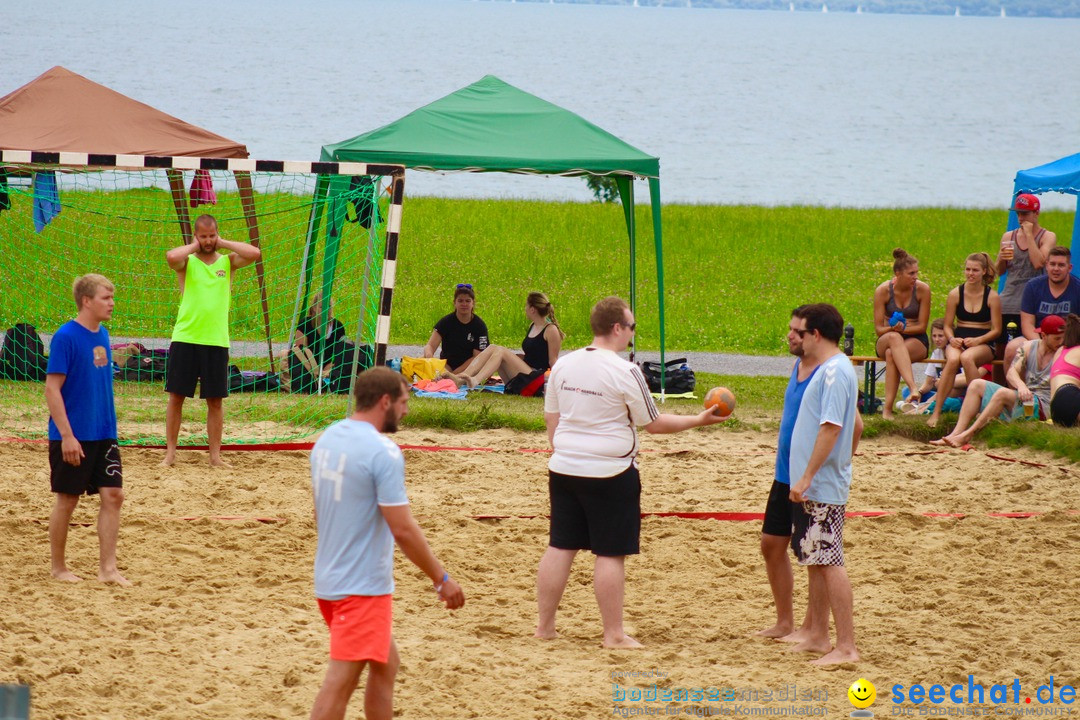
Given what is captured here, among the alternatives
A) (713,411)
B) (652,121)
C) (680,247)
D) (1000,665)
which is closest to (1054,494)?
(1000,665)

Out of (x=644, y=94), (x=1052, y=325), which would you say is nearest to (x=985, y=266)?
(x=1052, y=325)

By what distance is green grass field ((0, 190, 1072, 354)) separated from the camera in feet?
49.6

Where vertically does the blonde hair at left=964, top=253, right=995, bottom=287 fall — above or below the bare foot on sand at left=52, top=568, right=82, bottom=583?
above

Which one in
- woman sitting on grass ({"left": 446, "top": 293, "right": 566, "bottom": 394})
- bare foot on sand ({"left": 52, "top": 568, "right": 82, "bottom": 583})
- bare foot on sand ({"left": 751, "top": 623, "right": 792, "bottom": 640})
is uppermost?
woman sitting on grass ({"left": 446, "top": 293, "right": 566, "bottom": 394})

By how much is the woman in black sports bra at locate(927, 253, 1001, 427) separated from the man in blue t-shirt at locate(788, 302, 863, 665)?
512cm

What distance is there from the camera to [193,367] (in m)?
7.95

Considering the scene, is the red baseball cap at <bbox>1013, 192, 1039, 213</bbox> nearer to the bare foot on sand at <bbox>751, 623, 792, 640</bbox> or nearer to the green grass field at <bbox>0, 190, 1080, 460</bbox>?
the green grass field at <bbox>0, 190, 1080, 460</bbox>

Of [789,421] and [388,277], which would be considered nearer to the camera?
[789,421]

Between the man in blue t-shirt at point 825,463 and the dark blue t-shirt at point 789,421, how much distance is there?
10cm

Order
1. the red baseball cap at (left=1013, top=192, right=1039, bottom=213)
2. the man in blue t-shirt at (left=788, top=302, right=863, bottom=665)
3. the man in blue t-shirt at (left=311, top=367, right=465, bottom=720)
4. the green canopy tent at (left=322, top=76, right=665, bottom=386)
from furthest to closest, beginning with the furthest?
the green canopy tent at (left=322, top=76, right=665, bottom=386) → the red baseball cap at (left=1013, top=192, right=1039, bottom=213) → the man in blue t-shirt at (left=788, top=302, right=863, bottom=665) → the man in blue t-shirt at (left=311, top=367, right=465, bottom=720)

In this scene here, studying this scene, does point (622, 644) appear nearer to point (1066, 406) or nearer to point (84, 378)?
point (84, 378)

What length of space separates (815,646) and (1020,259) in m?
6.36

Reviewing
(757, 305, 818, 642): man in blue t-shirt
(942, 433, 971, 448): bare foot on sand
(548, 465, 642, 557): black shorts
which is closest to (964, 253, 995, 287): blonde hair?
(942, 433, 971, 448): bare foot on sand

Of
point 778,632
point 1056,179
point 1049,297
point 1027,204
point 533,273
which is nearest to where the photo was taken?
point 778,632
